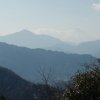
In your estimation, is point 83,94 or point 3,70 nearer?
point 83,94

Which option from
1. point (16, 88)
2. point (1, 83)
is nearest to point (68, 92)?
point (16, 88)

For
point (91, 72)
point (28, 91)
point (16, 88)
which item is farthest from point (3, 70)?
point (91, 72)

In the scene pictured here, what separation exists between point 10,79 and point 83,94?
15791 cm

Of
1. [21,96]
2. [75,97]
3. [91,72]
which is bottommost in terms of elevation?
[21,96]

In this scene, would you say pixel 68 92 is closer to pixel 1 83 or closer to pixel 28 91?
pixel 28 91

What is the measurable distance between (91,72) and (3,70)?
6473 inches

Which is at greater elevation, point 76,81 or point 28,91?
point 76,81

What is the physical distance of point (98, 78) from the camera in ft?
51.6

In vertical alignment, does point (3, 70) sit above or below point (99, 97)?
below

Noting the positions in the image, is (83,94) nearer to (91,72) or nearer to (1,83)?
(91,72)

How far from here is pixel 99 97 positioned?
1449cm

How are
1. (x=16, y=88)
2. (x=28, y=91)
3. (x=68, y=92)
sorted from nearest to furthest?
(x=68, y=92), (x=28, y=91), (x=16, y=88)

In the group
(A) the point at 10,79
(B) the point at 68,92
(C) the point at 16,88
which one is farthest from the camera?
(A) the point at 10,79

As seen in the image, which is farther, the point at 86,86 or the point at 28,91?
the point at 28,91
